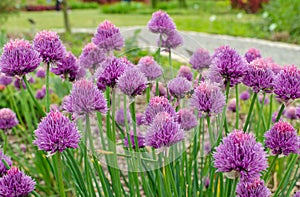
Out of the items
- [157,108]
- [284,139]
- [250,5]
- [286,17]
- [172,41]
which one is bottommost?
[250,5]

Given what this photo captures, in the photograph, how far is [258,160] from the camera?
3.38 feet

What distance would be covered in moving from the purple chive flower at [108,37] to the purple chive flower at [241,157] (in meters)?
0.57

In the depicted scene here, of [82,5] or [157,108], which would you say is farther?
[82,5]

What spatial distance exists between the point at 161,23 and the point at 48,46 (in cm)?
40

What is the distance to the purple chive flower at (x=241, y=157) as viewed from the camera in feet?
3.32

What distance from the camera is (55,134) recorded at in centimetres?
108

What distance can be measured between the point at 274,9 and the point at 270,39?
1.13m

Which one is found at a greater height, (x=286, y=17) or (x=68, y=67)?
(x=68, y=67)

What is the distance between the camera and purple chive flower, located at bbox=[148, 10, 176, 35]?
1538mm

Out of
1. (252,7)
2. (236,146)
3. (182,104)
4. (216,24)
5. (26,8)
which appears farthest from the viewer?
(26,8)

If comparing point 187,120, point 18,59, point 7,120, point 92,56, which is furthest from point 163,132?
point 7,120

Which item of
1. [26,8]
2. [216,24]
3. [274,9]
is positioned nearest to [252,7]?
[216,24]

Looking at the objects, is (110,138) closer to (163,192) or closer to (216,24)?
(163,192)

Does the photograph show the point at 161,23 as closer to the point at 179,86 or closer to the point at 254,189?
the point at 179,86
